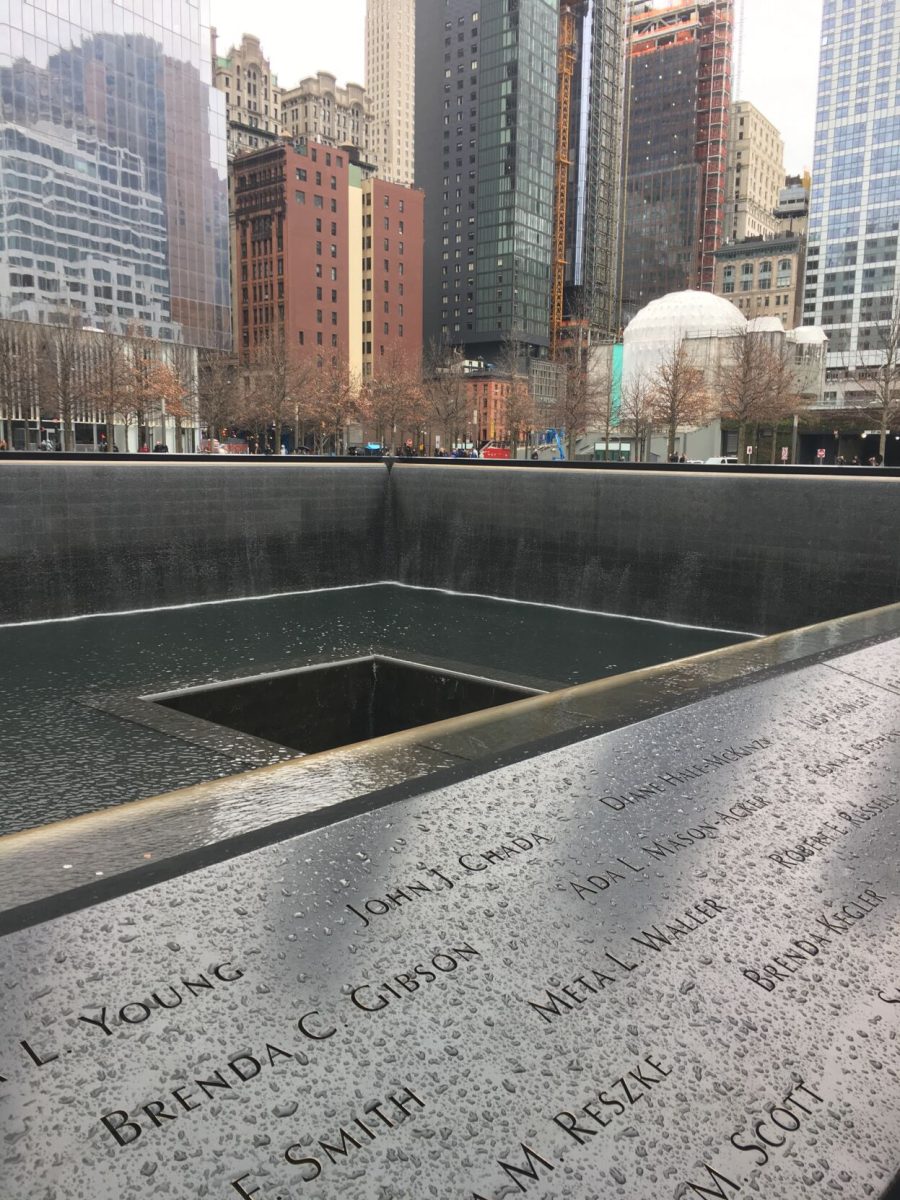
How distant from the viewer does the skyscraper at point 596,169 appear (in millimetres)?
132875

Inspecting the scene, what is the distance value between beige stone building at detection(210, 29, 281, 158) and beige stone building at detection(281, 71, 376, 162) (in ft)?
6.34

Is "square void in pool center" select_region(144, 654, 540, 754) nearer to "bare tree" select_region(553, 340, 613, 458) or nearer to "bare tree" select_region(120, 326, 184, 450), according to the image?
"bare tree" select_region(120, 326, 184, 450)

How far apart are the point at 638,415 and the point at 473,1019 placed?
142ft

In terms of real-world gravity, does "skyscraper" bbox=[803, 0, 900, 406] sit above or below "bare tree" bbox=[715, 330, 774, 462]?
above

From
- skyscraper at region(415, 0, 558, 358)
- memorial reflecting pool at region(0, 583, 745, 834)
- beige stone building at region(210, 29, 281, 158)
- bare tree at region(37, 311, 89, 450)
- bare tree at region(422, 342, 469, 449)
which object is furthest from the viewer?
beige stone building at region(210, 29, 281, 158)

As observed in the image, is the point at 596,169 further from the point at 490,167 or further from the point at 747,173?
the point at 747,173

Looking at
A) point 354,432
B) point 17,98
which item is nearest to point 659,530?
point 17,98

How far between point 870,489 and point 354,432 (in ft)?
234

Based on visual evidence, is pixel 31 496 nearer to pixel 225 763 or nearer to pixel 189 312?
pixel 225 763

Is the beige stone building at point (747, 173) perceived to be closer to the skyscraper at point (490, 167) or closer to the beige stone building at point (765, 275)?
the beige stone building at point (765, 275)

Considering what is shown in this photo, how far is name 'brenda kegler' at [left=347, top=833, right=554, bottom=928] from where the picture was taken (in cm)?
225

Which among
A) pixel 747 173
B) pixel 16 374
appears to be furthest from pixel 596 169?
pixel 16 374

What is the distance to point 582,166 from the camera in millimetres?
133625

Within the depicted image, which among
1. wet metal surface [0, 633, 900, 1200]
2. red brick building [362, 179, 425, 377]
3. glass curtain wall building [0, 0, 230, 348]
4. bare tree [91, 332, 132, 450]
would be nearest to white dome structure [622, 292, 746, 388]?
glass curtain wall building [0, 0, 230, 348]
